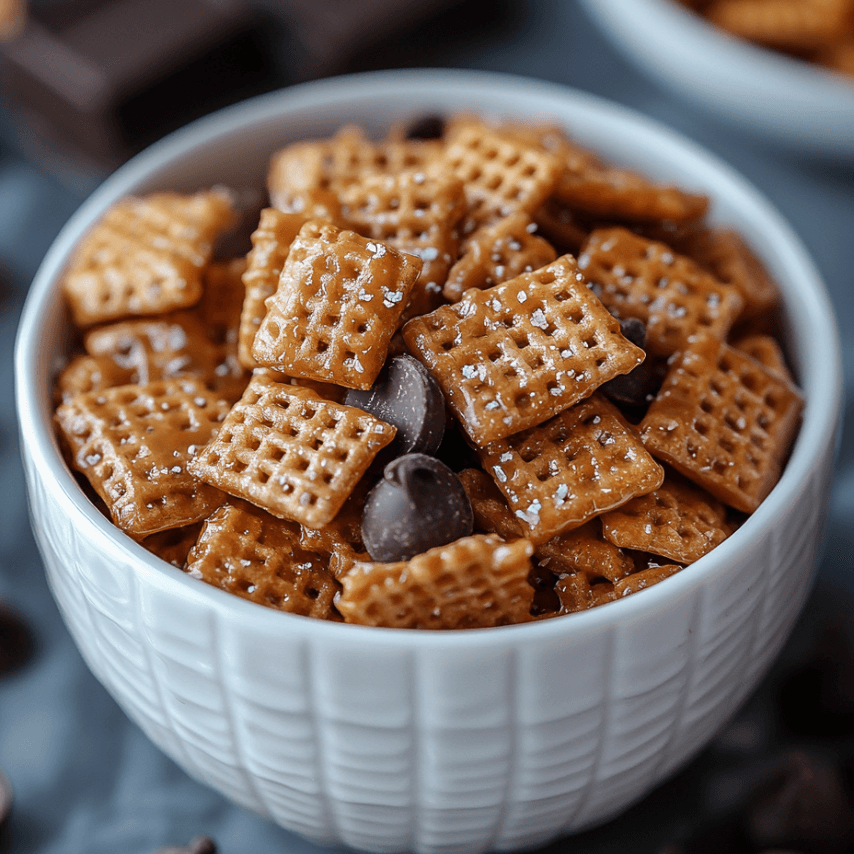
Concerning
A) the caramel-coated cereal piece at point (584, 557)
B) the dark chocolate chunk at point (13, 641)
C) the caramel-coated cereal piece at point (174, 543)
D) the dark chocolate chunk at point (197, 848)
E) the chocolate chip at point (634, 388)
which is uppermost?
the chocolate chip at point (634, 388)

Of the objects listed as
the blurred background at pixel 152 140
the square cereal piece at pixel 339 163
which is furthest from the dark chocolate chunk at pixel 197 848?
the square cereal piece at pixel 339 163

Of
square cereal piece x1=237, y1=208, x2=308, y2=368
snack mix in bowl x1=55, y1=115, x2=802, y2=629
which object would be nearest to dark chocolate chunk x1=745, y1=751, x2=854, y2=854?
snack mix in bowl x1=55, y1=115, x2=802, y2=629

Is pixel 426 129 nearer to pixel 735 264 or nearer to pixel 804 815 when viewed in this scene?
pixel 735 264

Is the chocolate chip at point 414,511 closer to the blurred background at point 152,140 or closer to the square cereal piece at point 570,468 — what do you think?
the square cereal piece at point 570,468

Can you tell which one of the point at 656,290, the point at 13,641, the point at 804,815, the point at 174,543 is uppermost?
the point at 656,290

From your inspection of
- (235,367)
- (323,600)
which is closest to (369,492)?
(323,600)

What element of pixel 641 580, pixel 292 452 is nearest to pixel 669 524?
pixel 641 580
